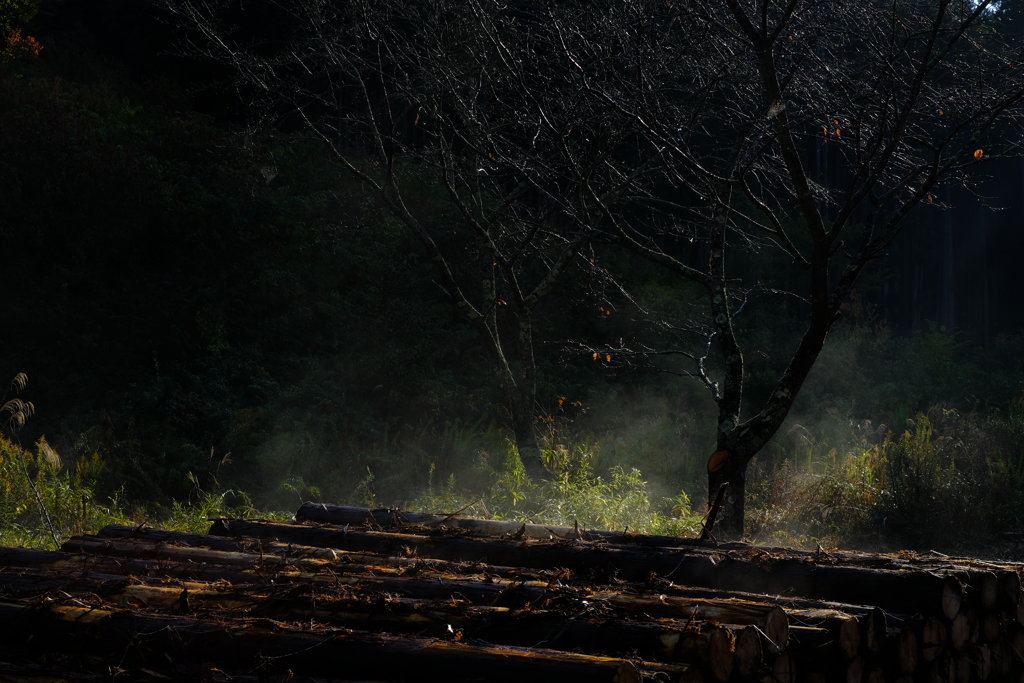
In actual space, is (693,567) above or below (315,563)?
above

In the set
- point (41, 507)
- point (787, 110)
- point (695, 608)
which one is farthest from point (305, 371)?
point (695, 608)

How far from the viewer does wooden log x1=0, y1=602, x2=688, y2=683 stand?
109 inches

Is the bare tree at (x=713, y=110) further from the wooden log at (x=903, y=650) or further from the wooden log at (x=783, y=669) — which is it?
the wooden log at (x=783, y=669)

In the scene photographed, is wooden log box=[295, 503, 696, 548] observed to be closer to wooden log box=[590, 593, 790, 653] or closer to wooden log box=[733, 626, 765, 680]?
wooden log box=[590, 593, 790, 653]

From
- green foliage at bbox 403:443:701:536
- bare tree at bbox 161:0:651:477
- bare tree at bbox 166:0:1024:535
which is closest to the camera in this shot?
bare tree at bbox 166:0:1024:535

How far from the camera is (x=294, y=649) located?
9.87 ft

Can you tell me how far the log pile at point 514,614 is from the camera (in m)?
2.90

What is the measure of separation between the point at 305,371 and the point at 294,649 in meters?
10.8

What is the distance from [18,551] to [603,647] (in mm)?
3394

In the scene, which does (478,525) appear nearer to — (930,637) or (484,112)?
(930,637)

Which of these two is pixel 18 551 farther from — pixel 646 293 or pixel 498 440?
pixel 646 293

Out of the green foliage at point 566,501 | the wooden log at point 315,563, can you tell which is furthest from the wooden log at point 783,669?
the green foliage at point 566,501

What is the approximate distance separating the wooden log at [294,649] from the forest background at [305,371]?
14.0ft

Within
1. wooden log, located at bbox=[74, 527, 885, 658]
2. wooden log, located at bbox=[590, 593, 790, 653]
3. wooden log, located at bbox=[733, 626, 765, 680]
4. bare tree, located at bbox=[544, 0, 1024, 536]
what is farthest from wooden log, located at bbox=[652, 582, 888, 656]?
bare tree, located at bbox=[544, 0, 1024, 536]
